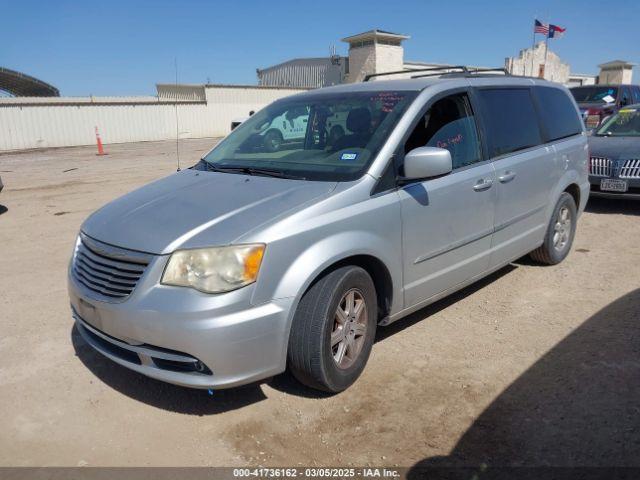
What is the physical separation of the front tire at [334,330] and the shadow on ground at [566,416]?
0.75 m

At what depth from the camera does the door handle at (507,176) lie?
431cm

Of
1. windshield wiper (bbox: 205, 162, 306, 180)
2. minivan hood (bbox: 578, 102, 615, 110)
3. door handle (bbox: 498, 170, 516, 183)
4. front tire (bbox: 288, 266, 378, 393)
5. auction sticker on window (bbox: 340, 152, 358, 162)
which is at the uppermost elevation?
minivan hood (bbox: 578, 102, 615, 110)

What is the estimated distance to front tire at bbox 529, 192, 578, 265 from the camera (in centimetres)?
538

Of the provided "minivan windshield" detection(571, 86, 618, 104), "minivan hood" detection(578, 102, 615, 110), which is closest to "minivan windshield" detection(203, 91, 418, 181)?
"minivan hood" detection(578, 102, 615, 110)

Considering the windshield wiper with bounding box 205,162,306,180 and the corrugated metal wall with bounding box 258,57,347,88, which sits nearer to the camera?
the windshield wiper with bounding box 205,162,306,180

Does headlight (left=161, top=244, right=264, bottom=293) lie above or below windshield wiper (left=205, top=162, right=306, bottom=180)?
below

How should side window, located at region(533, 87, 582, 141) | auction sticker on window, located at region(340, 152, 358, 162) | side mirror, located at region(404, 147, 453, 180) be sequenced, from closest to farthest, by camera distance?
side mirror, located at region(404, 147, 453, 180)
auction sticker on window, located at region(340, 152, 358, 162)
side window, located at region(533, 87, 582, 141)

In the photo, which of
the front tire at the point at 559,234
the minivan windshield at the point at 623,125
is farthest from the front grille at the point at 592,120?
the front tire at the point at 559,234

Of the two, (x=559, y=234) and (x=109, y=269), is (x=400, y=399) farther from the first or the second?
(x=559, y=234)

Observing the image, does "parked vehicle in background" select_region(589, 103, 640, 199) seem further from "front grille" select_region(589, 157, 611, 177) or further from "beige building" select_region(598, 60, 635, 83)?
"beige building" select_region(598, 60, 635, 83)

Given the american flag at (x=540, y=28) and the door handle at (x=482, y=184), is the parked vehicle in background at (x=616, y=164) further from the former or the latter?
the american flag at (x=540, y=28)

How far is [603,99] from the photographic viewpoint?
15117 mm

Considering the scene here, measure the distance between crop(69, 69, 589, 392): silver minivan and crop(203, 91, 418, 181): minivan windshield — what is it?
1 cm

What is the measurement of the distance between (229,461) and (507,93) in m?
3.80
